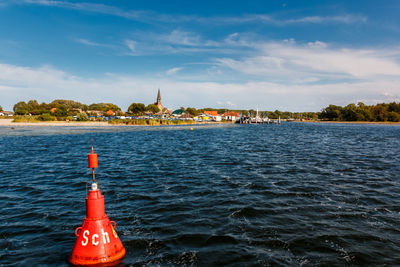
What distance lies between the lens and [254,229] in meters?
8.30

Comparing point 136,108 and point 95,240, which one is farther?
point 136,108

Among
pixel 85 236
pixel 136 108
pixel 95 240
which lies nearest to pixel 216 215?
pixel 95 240

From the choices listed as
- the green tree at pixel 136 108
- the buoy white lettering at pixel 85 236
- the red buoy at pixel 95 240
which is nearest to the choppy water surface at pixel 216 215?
the red buoy at pixel 95 240

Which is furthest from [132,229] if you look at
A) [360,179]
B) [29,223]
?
[360,179]

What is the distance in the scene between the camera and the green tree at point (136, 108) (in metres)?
180

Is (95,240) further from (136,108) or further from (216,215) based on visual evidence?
(136,108)

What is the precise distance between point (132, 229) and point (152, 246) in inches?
54.5

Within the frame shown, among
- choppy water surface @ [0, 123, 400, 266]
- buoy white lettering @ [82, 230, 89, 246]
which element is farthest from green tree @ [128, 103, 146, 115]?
buoy white lettering @ [82, 230, 89, 246]

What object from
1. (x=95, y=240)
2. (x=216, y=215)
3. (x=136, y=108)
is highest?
(x=136, y=108)

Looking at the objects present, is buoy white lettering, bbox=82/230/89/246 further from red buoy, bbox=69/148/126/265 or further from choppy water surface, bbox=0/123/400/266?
choppy water surface, bbox=0/123/400/266

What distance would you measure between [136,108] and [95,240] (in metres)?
182

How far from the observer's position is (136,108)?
181 metres

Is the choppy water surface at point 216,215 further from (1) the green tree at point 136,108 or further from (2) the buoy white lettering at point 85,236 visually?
(1) the green tree at point 136,108

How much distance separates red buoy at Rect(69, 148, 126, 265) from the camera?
5.64m
